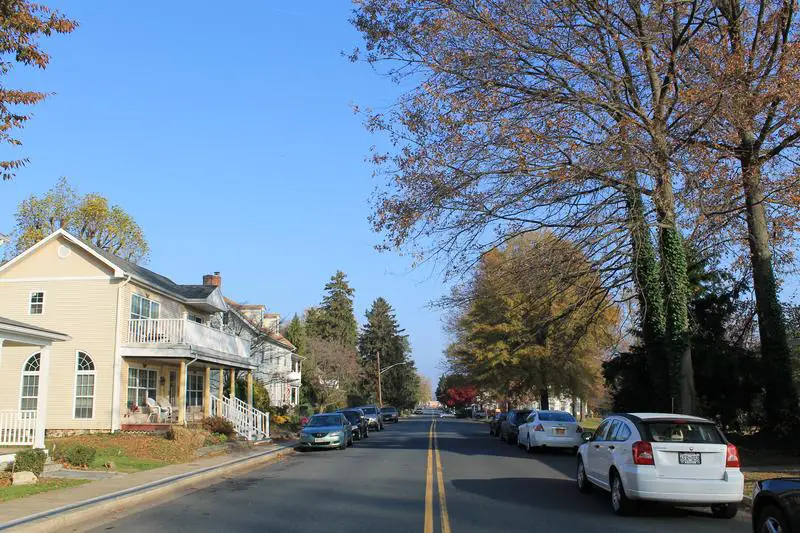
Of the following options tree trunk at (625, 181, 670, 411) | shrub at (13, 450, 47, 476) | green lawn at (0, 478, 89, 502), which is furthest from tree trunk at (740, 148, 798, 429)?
shrub at (13, 450, 47, 476)

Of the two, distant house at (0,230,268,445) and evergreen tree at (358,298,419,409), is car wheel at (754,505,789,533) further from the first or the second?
evergreen tree at (358,298,419,409)

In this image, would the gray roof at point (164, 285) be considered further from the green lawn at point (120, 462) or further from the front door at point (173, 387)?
the green lawn at point (120, 462)

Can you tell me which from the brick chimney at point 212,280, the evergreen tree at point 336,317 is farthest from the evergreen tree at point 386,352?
the brick chimney at point 212,280

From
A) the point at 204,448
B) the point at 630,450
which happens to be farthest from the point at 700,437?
the point at 204,448

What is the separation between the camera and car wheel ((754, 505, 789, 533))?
23.1 feet

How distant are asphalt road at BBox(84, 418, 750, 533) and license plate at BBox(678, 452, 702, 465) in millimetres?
867

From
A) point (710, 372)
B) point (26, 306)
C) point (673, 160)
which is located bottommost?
point (710, 372)

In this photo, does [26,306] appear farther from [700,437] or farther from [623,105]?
[700,437]

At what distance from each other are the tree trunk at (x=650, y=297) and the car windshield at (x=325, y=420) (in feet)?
37.9

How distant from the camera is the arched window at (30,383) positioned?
24797mm

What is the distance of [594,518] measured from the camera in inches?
398

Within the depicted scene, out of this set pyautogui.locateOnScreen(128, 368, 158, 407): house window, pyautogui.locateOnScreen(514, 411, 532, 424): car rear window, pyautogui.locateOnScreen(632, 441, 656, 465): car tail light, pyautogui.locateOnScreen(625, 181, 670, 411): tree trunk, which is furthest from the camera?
pyautogui.locateOnScreen(514, 411, 532, 424): car rear window

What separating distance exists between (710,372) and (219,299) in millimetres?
21796

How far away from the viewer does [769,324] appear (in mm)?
20266
